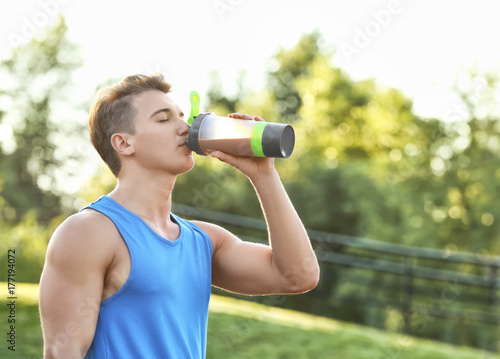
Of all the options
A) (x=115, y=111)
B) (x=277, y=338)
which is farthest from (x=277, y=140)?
(x=277, y=338)

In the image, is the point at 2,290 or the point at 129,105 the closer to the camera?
the point at 129,105

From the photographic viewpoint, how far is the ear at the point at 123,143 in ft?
6.07

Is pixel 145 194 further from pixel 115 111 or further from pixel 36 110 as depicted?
pixel 36 110

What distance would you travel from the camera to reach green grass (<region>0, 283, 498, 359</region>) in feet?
17.0

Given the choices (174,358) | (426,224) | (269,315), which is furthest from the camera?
(426,224)

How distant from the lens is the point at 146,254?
168 centimetres

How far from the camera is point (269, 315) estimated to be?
255 inches

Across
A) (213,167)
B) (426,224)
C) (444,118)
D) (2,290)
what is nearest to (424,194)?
(426,224)

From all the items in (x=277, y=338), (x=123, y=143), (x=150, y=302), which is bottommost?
(x=277, y=338)

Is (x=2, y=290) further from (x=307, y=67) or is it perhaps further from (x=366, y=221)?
(x=307, y=67)

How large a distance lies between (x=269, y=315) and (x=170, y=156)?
16.0ft

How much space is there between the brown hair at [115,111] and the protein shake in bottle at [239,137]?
0.20m

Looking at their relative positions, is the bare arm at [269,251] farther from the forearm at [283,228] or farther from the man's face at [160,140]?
the man's face at [160,140]

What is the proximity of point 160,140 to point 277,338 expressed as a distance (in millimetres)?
4210
